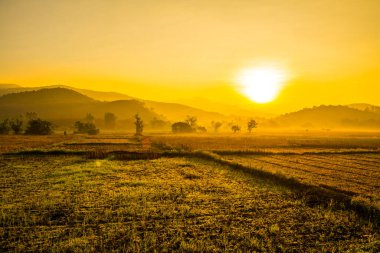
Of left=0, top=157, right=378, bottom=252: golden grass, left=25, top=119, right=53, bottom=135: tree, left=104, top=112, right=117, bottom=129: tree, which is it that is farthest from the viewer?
left=104, top=112, right=117, bottom=129: tree

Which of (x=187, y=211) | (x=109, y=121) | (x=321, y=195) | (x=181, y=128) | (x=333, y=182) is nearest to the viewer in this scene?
(x=187, y=211)

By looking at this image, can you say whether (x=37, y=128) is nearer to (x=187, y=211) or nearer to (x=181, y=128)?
(x=181, y=128)

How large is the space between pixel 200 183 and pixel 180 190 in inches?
124

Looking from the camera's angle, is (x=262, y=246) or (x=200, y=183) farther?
(x=200, y=183)

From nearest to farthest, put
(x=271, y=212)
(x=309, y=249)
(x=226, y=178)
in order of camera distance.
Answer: (x=309, y=249)
(x=271, y=212)
(x=226, y=178)

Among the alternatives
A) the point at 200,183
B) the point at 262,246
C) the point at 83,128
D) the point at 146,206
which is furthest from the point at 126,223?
the point at 83,128

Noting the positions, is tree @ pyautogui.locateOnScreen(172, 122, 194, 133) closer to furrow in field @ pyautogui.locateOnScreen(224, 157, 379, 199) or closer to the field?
furrow in field @ pyautogui.locateOnScreen(224, 157, 379, 199)

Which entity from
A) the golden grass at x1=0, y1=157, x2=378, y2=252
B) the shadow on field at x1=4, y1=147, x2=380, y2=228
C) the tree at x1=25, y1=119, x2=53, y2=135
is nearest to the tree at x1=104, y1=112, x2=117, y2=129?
the tree at x1=25, y1=119, x2=53, y2=135

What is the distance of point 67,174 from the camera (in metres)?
27.8

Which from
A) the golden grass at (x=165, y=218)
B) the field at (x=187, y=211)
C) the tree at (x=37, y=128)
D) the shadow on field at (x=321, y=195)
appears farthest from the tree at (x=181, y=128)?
the golden grass at (x=165, y=218)

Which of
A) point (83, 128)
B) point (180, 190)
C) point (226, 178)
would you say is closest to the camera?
Result: point (180, 190)

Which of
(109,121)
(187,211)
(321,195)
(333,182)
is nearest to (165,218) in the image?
(187,211)

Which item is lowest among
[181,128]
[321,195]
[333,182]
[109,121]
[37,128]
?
[321,195]

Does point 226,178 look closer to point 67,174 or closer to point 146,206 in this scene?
point 146,206
